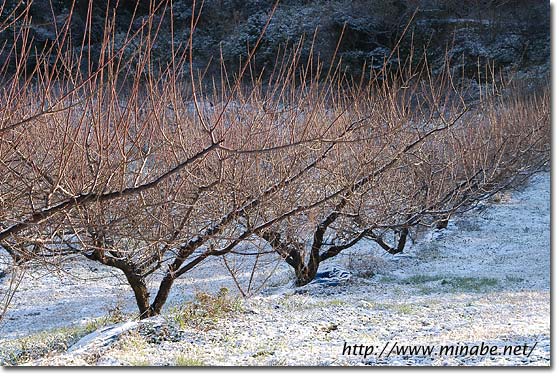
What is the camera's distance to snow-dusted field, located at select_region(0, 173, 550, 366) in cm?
346

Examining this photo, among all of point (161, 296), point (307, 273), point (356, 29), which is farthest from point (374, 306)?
point (356, 29)

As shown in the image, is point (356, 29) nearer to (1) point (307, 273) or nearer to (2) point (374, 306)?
(1) point (307, 273)

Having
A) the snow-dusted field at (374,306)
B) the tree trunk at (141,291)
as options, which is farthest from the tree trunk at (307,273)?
the tree trunk at (141,291)

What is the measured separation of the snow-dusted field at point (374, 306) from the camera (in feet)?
11.3

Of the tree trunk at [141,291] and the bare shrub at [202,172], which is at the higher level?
the bare shrub at [202,172]

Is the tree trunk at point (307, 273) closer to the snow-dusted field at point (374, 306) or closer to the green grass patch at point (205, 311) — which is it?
the snow-dusted field at point (374, 306)

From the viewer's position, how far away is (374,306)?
5449 millimetres

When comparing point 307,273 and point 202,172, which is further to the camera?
point 307,273

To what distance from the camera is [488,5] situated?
14938mm

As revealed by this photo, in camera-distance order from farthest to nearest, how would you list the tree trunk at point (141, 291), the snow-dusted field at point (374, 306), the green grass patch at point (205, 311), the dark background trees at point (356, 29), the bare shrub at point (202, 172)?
the dark background trees at point (356, 29) < the tree trunk at point (141, 291) < the green grass patch at point (205, 311) < the snow-dusted field at point (374, 306) < the bare shrub at point (202, 172)

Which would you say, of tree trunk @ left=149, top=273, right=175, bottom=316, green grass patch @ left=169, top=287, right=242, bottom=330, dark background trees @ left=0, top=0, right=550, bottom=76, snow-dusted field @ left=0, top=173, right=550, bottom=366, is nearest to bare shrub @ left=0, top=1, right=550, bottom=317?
tree trunk @ left=149, top=273, right=175, bottom=316

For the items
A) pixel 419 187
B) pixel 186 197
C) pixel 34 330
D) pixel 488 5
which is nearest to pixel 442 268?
pixel 419 187

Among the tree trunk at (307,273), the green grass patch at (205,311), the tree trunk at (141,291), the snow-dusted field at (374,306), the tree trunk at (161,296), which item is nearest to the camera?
the snow-dusted field at (374,306)

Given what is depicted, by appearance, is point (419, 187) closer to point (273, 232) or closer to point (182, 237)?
point (273, 232)
